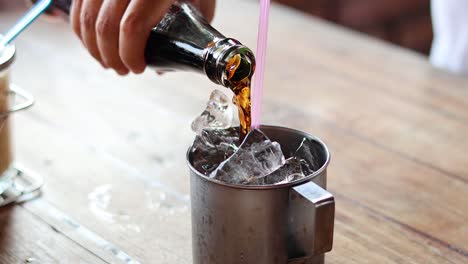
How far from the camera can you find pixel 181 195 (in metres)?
0.96

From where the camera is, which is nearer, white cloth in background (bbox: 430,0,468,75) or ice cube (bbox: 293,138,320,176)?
ice cube (bbox: 293,138,320,176)

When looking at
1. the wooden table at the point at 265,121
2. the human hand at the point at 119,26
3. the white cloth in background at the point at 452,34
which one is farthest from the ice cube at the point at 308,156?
the white cloth in background at the point at 452,34

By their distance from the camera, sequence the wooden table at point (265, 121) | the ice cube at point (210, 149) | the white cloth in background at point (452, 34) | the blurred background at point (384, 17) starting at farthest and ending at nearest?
the blurred background at point (384, 17) < the white cloth in background at point (452, 34) < the wooden table at point (265, 121) < the ice cube at point (210, 149)

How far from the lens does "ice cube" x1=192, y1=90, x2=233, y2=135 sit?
793mm

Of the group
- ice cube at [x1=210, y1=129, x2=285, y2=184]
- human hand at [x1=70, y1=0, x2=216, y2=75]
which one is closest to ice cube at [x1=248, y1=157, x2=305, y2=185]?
ice cube at [x1=210, y1=129, x2=285, y2=184]

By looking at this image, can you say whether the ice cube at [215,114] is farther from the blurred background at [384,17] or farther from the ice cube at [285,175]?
the blurred background at [384,17]

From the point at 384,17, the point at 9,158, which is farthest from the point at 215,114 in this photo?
the point at 384,17

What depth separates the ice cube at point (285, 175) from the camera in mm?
718

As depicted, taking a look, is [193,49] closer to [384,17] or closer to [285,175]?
[285,175]

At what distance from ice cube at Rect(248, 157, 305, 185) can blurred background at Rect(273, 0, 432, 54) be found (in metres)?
1.59

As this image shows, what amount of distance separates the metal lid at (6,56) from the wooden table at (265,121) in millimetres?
183

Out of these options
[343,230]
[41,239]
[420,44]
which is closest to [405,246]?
[343,230]

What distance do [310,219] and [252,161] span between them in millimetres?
102

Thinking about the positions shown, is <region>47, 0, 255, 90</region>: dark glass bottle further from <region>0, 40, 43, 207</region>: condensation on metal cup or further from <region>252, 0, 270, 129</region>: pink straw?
<region>0, 40, 43, 207</region>: condensation on metal cup
